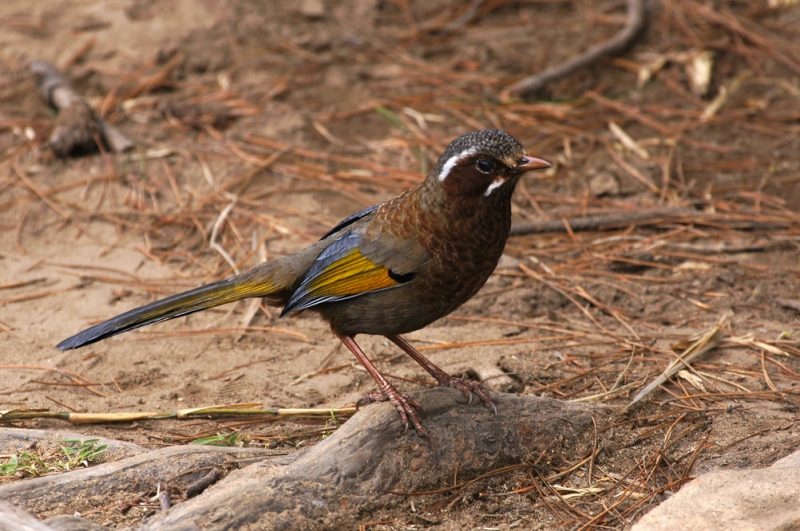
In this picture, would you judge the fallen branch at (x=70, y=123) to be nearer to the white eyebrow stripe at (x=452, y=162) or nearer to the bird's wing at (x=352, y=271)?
the bird's wing at (x=352, y=271)

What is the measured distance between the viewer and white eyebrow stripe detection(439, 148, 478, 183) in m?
4.08

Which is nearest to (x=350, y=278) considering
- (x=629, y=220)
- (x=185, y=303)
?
(x=185, y=303)

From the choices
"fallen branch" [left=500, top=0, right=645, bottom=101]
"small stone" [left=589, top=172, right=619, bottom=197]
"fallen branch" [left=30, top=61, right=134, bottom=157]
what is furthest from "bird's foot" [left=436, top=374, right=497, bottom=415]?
"fallen branch" [left=500, top=0, right=645, bottom=101]

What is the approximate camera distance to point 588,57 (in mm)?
8805

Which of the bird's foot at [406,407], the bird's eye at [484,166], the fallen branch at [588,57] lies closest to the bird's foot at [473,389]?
the bird's foot at [406,407]

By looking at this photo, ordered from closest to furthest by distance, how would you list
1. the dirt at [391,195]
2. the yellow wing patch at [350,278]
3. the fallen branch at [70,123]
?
the yellow wing patch at [350,278] → the dirt at [391,195] → the fallen branch at [70,123]

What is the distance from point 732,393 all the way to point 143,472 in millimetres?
3111

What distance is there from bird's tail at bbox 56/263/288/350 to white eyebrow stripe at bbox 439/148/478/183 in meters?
1.14

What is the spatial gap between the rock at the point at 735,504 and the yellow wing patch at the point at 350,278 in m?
1.72

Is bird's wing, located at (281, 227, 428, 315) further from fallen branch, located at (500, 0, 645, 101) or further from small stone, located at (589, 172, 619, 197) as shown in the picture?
fallen branch, located at (500, 0, 645, 101)

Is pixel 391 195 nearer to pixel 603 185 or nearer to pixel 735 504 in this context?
pixel 603 185

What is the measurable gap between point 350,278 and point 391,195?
108 inches

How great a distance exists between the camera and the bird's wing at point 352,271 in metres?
4.25

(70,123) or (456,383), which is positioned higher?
(70,123)
